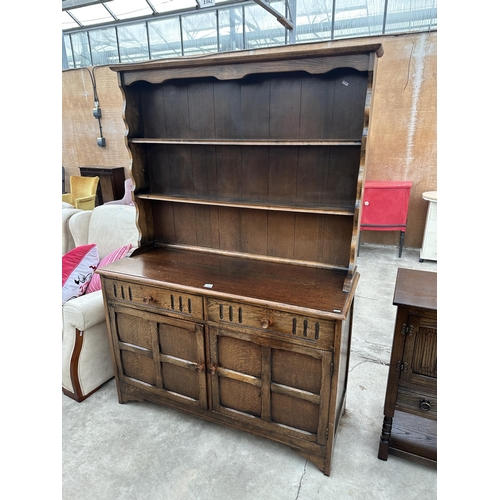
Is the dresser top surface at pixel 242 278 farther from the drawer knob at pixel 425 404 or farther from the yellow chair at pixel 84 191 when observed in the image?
the yellow chair at pixel 84 191

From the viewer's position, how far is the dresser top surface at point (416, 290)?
1286 millimetres

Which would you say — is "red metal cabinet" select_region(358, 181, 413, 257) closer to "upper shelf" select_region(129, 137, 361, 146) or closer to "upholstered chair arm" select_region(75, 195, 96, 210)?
"upper shelf" select_region(129, 137, 361, 146)

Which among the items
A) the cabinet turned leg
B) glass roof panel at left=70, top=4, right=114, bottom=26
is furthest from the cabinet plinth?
glass roof panel at left=70, top=4, right=114, bottom=26

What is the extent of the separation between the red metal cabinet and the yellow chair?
387cm

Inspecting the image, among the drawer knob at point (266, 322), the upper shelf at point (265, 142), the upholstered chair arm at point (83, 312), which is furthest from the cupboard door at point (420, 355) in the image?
the upholstered chair arm at point (83, 312)

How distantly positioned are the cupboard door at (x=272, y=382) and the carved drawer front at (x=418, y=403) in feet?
1.09

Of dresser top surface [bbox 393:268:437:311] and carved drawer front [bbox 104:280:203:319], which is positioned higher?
dresser top surface [bbox 393:268:437:311]

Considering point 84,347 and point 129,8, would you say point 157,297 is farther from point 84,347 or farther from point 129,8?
point 129,8

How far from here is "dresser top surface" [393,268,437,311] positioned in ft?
4.22

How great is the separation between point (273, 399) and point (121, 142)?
521 cm

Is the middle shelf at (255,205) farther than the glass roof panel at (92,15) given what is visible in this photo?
No

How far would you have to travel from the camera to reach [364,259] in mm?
4219

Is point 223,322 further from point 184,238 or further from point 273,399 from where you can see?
point 184,238

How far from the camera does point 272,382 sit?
1.50 meters
